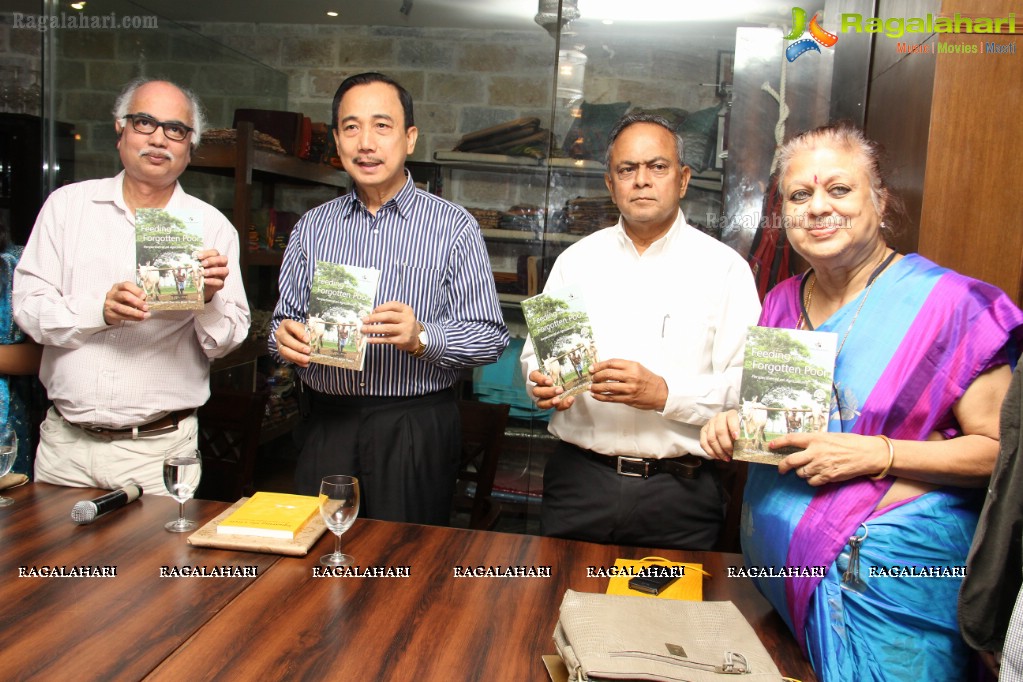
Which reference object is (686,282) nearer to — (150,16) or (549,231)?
(549,231)

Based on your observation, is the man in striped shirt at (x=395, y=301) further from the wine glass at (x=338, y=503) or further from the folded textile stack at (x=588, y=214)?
the folded textile stack at (x=588, y=214)

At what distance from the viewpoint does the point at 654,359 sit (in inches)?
88.4

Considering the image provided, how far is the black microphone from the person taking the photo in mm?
1759

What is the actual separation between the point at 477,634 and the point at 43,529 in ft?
3.41

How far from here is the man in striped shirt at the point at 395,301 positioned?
2.36m

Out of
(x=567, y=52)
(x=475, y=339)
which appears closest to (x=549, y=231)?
(x=567, y=52)

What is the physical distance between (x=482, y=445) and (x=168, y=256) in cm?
137

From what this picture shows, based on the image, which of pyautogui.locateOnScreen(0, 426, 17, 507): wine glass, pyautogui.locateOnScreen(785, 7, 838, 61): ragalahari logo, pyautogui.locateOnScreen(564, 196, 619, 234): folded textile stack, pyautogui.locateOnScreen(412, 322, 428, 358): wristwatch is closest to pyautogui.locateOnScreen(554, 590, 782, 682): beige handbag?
pyautogui.locateOnScreen(412, 322, 428, 358): wristwatch

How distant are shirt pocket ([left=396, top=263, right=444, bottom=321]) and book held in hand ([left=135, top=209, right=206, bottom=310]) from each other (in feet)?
1.95

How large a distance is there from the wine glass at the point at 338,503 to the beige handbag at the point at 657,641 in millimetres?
516

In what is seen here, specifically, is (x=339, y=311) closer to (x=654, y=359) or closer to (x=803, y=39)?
(x=654, y=359)

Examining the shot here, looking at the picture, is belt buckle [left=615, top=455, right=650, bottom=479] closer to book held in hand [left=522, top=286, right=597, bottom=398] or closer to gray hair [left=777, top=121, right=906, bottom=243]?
book held in hand [left=522, top=286, right=597, bottom=398]

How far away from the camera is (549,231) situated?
3457 mm

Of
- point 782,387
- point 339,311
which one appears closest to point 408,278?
point 339,311
